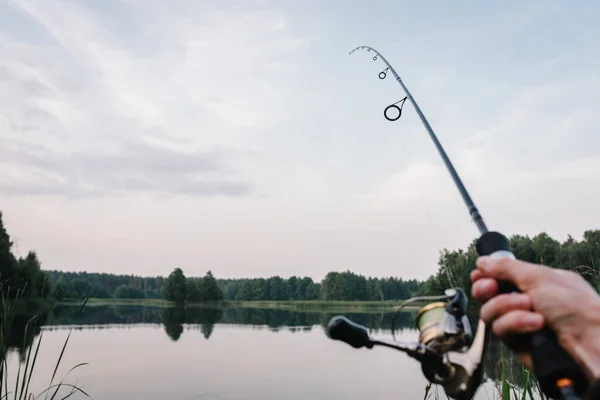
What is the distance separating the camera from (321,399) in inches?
449

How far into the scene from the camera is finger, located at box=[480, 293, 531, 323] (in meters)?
1.00

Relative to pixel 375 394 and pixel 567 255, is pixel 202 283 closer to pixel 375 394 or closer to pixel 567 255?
pixel 567 255

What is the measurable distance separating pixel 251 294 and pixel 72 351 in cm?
8512

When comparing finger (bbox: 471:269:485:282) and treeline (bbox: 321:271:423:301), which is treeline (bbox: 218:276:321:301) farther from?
finger (bbox: 471:269:485:282)

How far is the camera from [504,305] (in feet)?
3.36

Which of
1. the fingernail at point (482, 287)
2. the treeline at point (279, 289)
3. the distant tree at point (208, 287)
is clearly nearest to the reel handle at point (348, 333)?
the fingernail at point (482, 287)

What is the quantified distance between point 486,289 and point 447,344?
Result: 0.19 meters

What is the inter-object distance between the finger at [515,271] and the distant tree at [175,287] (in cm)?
7125

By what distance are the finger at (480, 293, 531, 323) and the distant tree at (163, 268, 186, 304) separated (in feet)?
234

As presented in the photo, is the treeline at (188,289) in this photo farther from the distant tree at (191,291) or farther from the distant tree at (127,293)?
the distant tree at (127,293)

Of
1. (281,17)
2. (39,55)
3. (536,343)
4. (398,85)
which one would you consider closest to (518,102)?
(281,17)

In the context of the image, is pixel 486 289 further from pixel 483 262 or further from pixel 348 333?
pixel 348 333

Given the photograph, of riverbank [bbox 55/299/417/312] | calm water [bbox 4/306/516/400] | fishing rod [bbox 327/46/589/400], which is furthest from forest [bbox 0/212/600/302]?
fishing rod [bbox 327/46/589/400]

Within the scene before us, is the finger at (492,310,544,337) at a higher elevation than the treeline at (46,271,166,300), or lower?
lower
